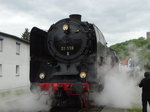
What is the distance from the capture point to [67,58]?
30.8 ft

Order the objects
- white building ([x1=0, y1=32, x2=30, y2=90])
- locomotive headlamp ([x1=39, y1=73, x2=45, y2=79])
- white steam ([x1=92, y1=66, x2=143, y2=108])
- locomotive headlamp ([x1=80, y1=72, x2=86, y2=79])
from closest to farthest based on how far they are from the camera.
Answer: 1. locomotive headlamp ([x1=80, y1=72, x2=86, y2=79])
2. locomotive headlamp ([x1=39, y1=73, x2=45, y2=79])
3. white steam ([x1=92, y1=66, x2=143, y2=108])
4. white building ([x1=0, y1=32, x2=30, y2=90])

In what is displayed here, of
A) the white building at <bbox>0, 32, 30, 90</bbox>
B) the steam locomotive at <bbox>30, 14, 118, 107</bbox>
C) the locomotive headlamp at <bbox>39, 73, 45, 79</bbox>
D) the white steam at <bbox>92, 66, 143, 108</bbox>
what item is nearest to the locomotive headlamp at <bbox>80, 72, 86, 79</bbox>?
the steam locomotive at <bbox>30, 14, 118, 107</bbox>

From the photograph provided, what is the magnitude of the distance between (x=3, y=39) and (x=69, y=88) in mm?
11412

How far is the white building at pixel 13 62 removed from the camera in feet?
62.5

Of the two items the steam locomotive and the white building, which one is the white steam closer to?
the steam locomotive

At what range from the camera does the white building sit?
62.5ft

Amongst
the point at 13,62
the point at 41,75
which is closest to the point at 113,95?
the point at 41,75

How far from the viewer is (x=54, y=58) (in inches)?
381

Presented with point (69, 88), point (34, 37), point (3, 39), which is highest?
point (3, 39)

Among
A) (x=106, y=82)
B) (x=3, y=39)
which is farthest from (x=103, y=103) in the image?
(x=3, y=39)

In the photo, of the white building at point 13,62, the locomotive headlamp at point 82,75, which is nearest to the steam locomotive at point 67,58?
the locomotive headlamp at point 82,75

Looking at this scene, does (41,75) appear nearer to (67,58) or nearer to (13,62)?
(67,58)

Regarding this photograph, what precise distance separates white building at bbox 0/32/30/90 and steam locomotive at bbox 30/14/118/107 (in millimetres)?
9249

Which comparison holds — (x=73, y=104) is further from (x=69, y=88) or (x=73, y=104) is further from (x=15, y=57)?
(x=15, y=57)
